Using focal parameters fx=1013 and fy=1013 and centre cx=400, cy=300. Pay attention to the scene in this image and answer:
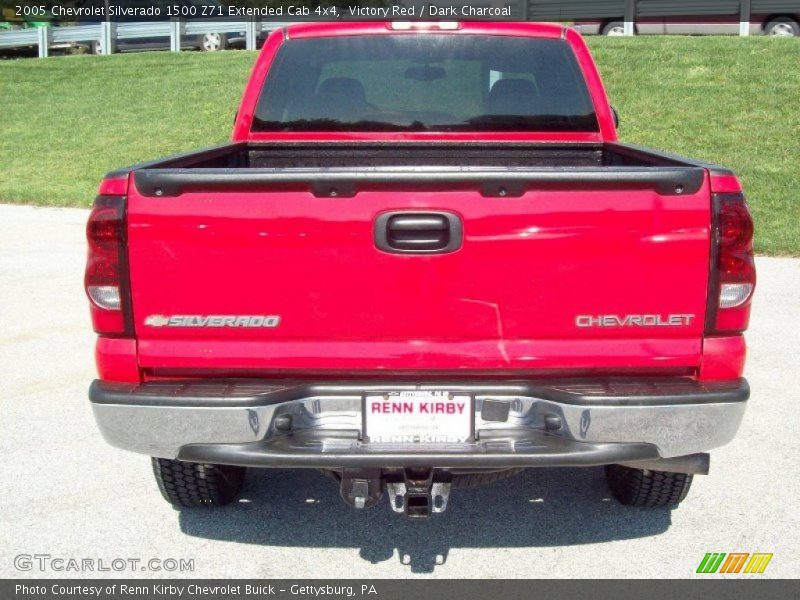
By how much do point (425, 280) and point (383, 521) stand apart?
4.33 ft

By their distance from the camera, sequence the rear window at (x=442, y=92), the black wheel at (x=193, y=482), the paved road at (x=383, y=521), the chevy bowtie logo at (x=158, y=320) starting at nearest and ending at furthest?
the chevy bowtie logo at (x=158, y=320)
the paved road at (x=383, y=521)
the black wheel at (x=193, y=482)
the rear window at (x=442, y=92)

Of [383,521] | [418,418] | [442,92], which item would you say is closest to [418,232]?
[418,418]

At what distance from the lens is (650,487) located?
13.2ft

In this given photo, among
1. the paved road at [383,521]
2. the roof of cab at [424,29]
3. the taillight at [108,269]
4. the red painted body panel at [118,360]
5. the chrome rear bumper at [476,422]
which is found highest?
the roof of cab at [424,29]

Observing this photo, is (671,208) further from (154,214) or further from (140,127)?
(140,127)

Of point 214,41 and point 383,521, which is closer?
point 383,521

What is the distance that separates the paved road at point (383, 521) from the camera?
12.2ft

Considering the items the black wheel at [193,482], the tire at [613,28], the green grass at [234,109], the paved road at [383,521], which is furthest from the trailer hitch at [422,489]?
the tire at [613,28]

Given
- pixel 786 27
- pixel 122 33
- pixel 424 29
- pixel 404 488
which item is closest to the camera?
pixel 404 488

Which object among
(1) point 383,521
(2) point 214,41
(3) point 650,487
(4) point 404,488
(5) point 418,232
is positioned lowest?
(1) point 383,521

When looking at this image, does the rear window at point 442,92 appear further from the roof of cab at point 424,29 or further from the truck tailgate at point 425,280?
the truck tailgate at point 425,280

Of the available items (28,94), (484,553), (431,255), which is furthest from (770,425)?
(28,94)

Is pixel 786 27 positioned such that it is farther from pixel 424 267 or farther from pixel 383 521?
pixel 424 267

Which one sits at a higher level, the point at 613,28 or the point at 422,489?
Result: the point at 613,28
